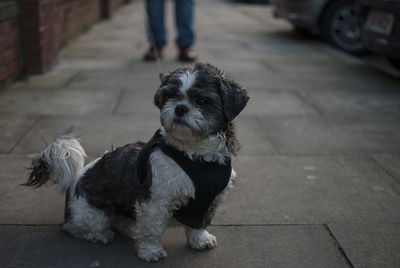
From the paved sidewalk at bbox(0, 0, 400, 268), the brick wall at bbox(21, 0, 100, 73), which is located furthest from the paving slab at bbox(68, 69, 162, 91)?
the brick wall at bbox(21, 0, 100, 73)

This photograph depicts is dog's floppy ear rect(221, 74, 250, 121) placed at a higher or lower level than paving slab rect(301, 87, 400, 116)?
higher

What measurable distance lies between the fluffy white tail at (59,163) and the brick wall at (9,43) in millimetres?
3458

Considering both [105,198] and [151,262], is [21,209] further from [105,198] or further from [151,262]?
[151,262]

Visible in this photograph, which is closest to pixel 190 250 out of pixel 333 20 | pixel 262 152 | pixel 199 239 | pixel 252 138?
pixel 199 239

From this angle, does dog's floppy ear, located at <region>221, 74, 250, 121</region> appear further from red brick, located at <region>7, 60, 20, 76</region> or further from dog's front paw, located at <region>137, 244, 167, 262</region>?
red brick, located at <region>7, 60, 20, 76</region>

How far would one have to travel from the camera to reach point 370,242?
324 centimetres

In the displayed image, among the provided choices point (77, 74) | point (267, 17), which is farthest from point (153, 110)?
point (267, 17)

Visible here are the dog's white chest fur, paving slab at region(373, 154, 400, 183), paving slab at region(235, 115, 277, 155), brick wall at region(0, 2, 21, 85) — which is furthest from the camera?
brick wall at region(0, 2, 21, 85)

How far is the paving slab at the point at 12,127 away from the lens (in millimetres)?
4620

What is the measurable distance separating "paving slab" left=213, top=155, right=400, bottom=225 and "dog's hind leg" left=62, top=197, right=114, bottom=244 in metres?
0.85

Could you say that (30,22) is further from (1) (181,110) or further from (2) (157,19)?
(1) (181,110)

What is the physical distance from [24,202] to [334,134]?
3.20 metres

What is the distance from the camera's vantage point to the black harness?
9.37 feet

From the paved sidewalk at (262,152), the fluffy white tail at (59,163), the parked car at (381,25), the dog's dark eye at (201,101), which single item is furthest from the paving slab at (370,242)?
the parked car at (381,25)
